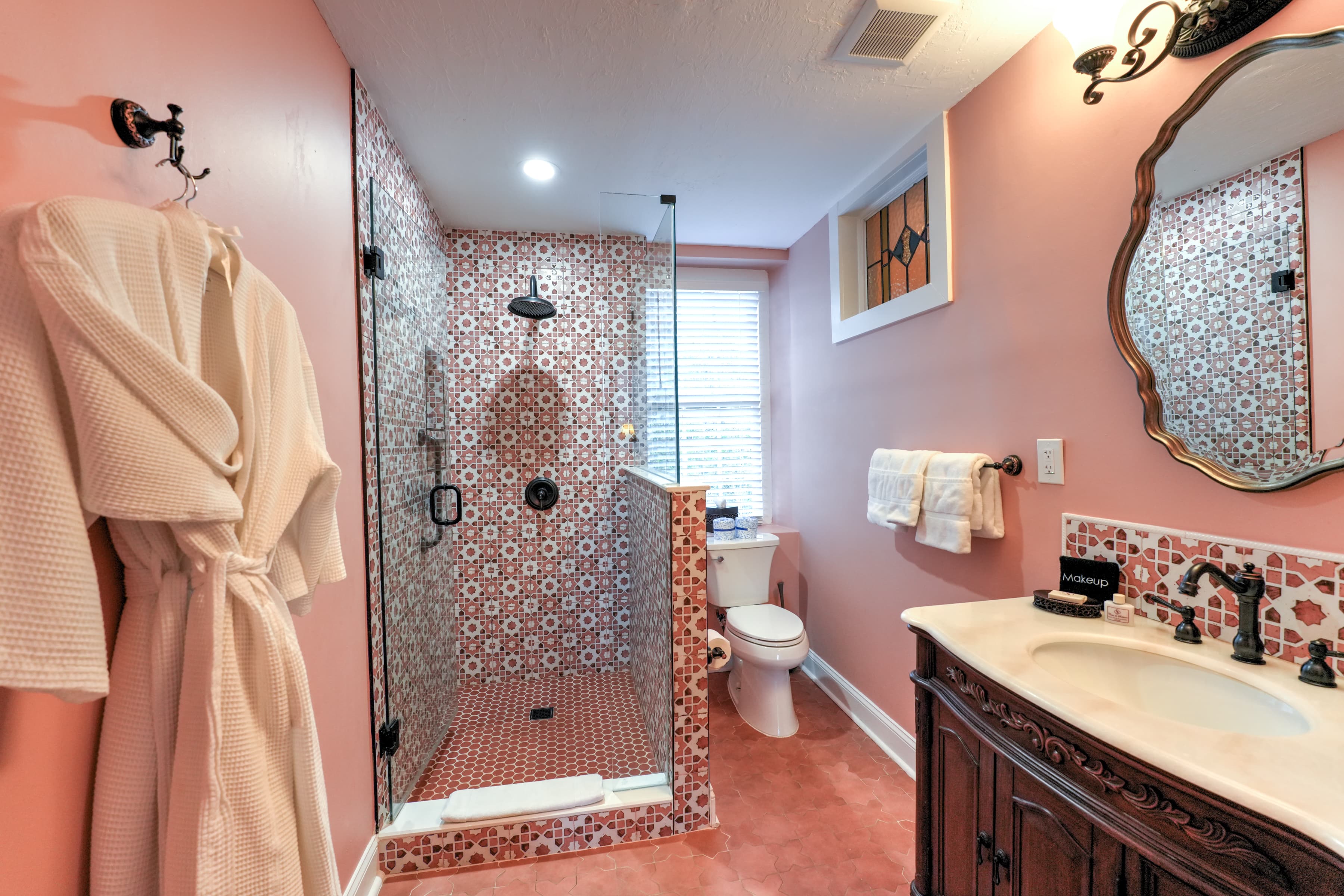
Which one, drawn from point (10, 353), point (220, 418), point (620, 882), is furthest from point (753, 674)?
point (10, 353)

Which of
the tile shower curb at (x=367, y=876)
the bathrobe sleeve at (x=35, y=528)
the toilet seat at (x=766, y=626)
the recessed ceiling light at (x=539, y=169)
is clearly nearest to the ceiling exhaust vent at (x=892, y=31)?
the recessed ceiling light at (x=539, y=169)

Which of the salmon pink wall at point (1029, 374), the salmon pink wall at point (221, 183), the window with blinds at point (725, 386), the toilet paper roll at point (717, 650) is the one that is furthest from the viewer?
the window with blinds at point (725, 386)

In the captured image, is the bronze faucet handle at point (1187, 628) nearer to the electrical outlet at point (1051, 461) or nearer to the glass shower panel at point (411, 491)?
the electrical outlet at point (1051, 461)

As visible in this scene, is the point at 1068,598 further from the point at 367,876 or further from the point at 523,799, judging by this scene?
the point at 367,876

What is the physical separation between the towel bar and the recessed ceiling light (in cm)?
194

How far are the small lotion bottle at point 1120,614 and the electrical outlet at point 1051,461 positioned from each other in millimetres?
352

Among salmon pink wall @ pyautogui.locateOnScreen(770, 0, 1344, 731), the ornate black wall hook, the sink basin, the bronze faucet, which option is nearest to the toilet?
salmon pink wall @ pyautogui.locateOnScreen(770, 0, 1344, 731)

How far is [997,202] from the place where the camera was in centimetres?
164

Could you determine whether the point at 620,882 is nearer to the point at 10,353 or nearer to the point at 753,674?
the point at 753,674

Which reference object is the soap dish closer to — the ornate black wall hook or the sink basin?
the sink basin

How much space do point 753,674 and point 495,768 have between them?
115cm

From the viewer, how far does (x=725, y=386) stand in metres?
3.24

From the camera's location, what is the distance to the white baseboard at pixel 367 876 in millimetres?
1454

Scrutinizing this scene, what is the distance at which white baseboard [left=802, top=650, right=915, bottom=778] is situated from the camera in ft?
6.77
